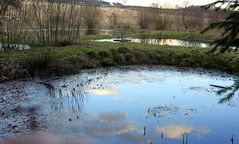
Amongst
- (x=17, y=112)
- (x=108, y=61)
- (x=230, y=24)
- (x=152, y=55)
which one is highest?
(x=230, y=24)

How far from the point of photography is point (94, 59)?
18.0 metres

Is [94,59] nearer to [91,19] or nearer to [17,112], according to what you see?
[17,112]

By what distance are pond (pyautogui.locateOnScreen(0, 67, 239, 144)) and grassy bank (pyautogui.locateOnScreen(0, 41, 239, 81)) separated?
867 millimetres

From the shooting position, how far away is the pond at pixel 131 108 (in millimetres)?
9039

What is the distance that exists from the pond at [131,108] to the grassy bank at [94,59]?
87cm

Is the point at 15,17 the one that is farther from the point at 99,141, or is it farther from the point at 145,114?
the point at 99,141

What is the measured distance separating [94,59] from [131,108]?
7.09 metres

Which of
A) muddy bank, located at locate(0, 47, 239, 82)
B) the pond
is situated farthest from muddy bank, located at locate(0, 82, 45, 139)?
muddy bank, located at locate(0, 47, 239, 82)

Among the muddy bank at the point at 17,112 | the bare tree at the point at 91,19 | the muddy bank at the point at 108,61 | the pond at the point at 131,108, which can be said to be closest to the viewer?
the pond at the point at 131,108

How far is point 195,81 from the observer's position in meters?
15.1

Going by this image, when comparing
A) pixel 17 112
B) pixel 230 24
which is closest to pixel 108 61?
pixel 17 112

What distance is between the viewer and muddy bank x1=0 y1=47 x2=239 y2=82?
14.7 m

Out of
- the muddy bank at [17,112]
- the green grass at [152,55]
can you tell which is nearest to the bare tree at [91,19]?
the green grass at [152,55]

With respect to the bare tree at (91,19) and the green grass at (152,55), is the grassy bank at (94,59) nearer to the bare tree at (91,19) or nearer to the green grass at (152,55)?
the green grass at (152,55)
